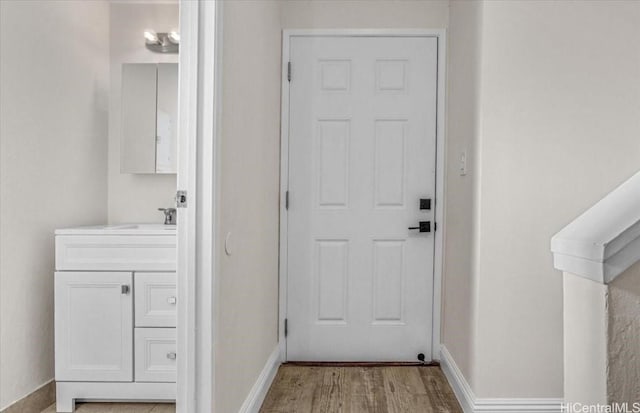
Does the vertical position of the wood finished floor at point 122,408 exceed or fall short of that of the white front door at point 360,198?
it falls short


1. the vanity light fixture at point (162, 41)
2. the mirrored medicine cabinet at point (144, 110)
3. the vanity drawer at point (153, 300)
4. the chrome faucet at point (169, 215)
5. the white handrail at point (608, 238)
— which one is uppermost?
the vanity light fixture at point (162, 41)

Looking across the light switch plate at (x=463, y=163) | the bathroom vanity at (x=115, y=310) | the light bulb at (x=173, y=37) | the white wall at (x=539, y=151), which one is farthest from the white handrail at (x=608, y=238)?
the light bulb at (x=173, y=37)

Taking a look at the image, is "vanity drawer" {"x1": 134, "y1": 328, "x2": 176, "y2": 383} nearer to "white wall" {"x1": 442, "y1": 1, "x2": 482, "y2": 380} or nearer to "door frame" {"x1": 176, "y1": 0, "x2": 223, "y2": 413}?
"door frame" {"x1": 176, "y1": 0, "x2": 223, "y2": 413}

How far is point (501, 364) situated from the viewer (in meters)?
2.51

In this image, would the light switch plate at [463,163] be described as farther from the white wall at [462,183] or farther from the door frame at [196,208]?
the door frame at [196,208]

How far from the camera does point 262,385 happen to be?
2.73m

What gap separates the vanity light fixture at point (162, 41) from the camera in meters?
3.27

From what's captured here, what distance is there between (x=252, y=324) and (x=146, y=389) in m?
0.64

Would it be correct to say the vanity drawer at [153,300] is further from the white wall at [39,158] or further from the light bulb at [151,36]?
the light bulb at [151,36]

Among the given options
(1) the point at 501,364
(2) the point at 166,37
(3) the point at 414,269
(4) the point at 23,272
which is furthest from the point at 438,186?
(4) the point at 23,272

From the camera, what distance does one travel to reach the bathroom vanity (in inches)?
102

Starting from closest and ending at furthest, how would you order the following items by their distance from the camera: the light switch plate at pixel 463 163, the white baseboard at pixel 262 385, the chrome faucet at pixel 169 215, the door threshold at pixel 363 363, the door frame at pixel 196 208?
1. the door frame at pixel 196 208
2. the white baseboard at pixel 262 385
3. the light switch plate at pixel 463 163
4. the chrome faucet at pixel 169 215
5. the door threshold at pixel 363 363

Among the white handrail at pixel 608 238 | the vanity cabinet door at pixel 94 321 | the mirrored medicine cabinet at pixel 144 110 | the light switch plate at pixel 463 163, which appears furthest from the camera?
the mirrored medicine cabinet at pixel 144 110

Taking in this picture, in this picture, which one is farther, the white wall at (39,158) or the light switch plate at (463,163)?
the light switch plate at (463,163)
